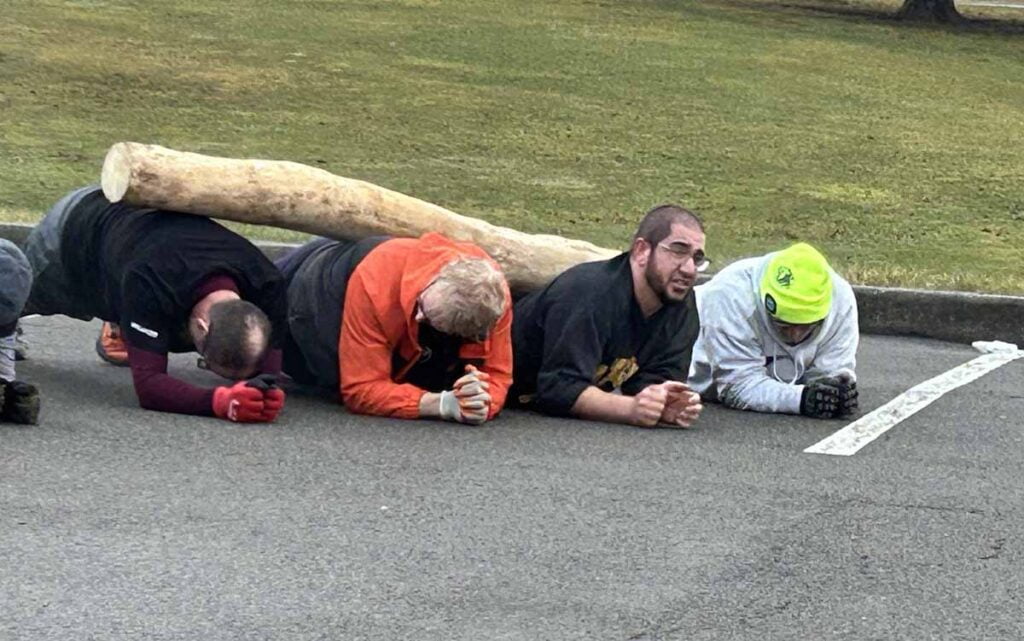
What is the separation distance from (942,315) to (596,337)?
3876 millimetres

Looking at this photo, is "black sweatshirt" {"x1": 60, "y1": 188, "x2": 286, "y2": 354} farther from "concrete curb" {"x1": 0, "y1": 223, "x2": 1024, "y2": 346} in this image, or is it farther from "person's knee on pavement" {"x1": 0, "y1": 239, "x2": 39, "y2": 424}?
"concrete curb" {"x1": 0, "y1": 223, "x2": 1024, "y2": 346}

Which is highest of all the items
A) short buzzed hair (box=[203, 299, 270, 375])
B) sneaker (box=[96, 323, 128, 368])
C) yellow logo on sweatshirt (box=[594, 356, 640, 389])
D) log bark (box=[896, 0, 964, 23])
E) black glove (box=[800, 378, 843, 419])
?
short buzzed hair (box=[203, 299, 270, 375])

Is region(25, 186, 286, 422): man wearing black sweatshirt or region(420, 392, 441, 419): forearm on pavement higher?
region(25, 186, 286, 422): man wearing black sweatshirt

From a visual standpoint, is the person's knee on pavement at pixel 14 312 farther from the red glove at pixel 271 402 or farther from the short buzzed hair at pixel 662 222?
the short buzzed hair at pixel 662 222

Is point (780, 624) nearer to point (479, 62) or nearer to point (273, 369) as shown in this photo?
point (273, 369)

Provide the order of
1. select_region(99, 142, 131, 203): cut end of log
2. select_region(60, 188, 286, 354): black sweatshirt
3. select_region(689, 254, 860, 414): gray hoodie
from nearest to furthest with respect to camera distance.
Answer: select_region(60, 188, 286, 354): black sweatshirt, select_region(99, 142, 131, 203): cut end of log, select_region(689, 254, 860, 414): gray hoodie

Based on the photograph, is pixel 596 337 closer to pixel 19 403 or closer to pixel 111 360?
pixel 19 403

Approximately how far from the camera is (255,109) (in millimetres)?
17641

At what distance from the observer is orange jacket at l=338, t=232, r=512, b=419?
24.5 ft

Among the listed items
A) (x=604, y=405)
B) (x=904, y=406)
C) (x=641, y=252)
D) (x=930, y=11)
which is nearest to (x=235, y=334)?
(x=604, y=405)

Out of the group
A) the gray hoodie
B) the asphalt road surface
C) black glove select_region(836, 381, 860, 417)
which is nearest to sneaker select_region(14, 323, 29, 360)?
the asphalt road surface

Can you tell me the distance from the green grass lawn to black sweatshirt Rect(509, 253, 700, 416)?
3779 mm

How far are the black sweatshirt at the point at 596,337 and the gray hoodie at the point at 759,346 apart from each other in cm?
34

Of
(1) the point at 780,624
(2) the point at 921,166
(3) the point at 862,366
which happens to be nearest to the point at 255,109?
(2) the point at 921,166
